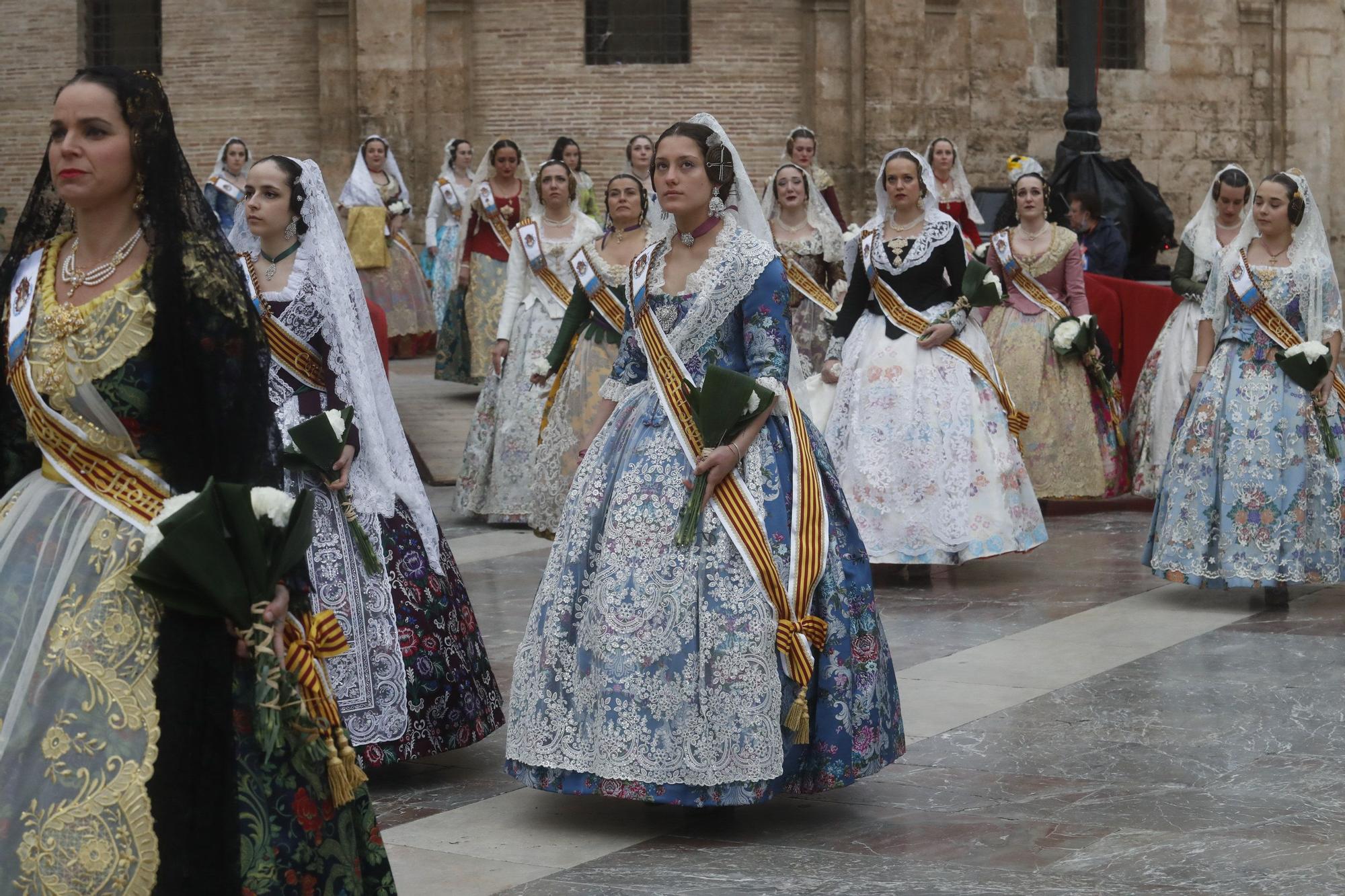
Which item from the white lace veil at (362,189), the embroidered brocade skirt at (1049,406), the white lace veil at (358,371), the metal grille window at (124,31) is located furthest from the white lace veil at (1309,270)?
the metal grille window at (124,31)

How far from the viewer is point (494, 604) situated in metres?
8.79

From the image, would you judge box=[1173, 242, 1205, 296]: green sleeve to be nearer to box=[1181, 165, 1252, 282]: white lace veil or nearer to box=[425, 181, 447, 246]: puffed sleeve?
box=[1181, 165, 1252, 282]: white lace veil

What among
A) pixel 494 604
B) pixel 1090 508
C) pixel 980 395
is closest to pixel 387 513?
pixel 494 604

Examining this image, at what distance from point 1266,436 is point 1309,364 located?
369 mm

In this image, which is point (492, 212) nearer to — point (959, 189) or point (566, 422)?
point (566, 422)

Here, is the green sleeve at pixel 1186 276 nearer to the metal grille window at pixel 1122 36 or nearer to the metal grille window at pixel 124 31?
the metal grille window at pixel 1122 36

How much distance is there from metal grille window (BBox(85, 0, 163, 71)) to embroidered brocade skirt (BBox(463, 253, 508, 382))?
8893 mm

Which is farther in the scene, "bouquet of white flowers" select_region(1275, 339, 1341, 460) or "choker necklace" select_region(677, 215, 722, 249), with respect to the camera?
"bouquet of white flowers" select_region(1275, 339, 1341, 460)

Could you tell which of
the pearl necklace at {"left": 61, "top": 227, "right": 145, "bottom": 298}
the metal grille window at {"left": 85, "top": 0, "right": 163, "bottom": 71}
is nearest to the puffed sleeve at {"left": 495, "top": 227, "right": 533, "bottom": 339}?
the pearl necklace at {"left": 61, "top": 227, "right": 145, "bottom": 298}

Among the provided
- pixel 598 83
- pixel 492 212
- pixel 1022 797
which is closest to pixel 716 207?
pixel 1022 797

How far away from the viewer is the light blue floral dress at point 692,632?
16.7ft

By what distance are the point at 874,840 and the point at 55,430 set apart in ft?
8.03

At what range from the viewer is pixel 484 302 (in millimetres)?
14039

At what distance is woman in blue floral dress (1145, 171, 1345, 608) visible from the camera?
27.7ft
